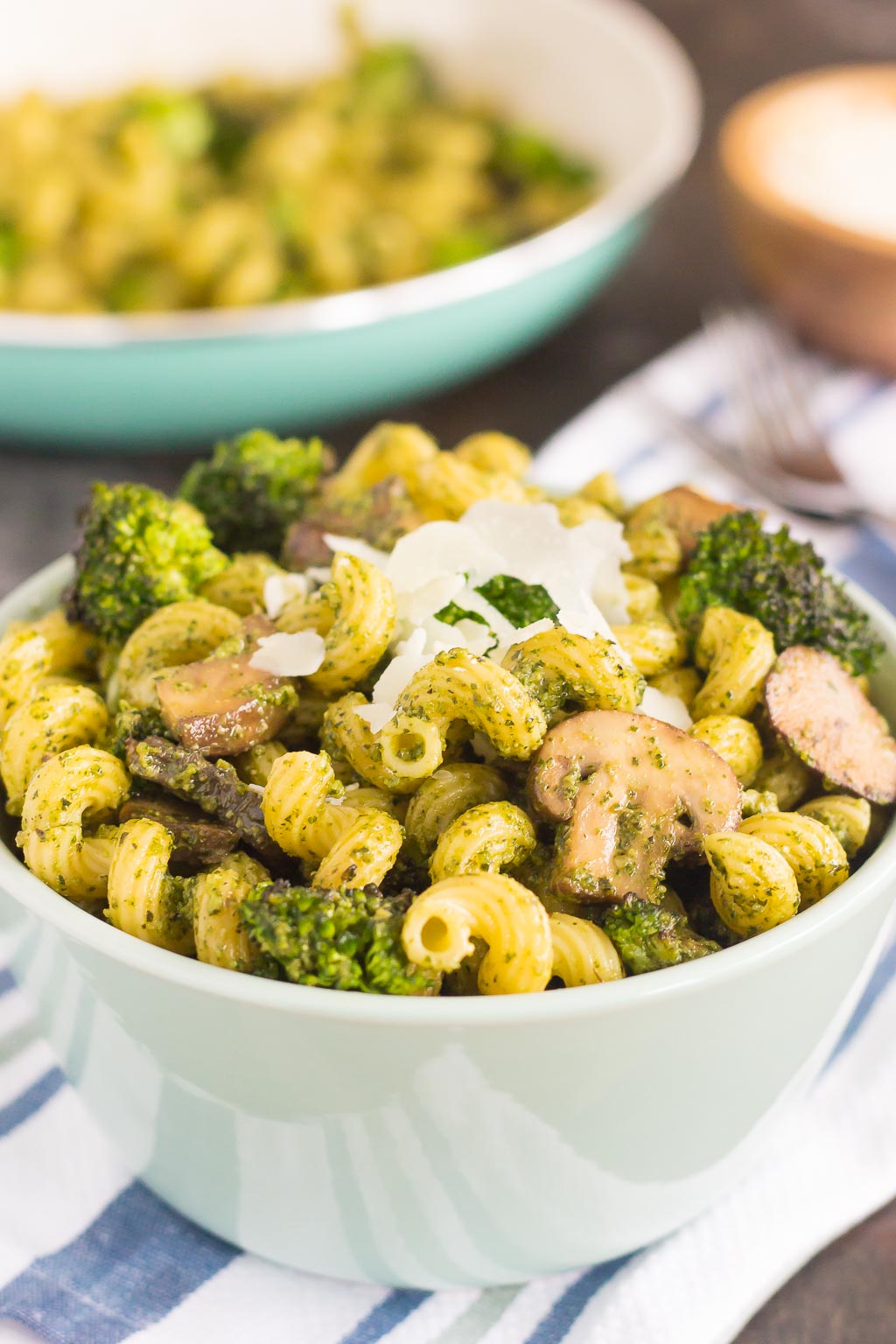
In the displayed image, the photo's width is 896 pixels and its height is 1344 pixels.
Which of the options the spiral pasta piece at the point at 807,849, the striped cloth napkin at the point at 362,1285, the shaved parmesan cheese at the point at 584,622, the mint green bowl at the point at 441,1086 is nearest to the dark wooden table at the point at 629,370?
the striped cloth napkin at the point at 362,1285

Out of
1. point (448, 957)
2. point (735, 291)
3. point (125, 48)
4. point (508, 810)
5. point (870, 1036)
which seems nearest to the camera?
point (448, 957)

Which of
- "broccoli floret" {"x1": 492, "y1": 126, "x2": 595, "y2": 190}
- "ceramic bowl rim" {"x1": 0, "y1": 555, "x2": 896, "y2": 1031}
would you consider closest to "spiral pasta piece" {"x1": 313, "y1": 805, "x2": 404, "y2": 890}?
"ceramic bowl rim" {"x1": 0, "y1": 555, "x2": 896, "y2": 1031}

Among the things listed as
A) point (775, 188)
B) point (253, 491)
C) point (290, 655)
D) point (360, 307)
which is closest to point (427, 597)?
point (290, 655)

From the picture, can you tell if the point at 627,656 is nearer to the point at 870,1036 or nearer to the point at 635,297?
the point at 870,1036

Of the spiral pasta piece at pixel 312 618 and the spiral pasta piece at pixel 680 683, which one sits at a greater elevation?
the spiral pasta piece at pixel 312 618

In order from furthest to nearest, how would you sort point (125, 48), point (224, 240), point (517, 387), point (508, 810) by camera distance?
point (125, 48) < point (517, 387) < point (224, 240) < point (508, 810)

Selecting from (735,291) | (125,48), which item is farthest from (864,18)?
(125,48)

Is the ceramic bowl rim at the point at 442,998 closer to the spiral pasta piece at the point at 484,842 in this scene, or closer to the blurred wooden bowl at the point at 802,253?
the spiral pasta piece at the point at 484,842
